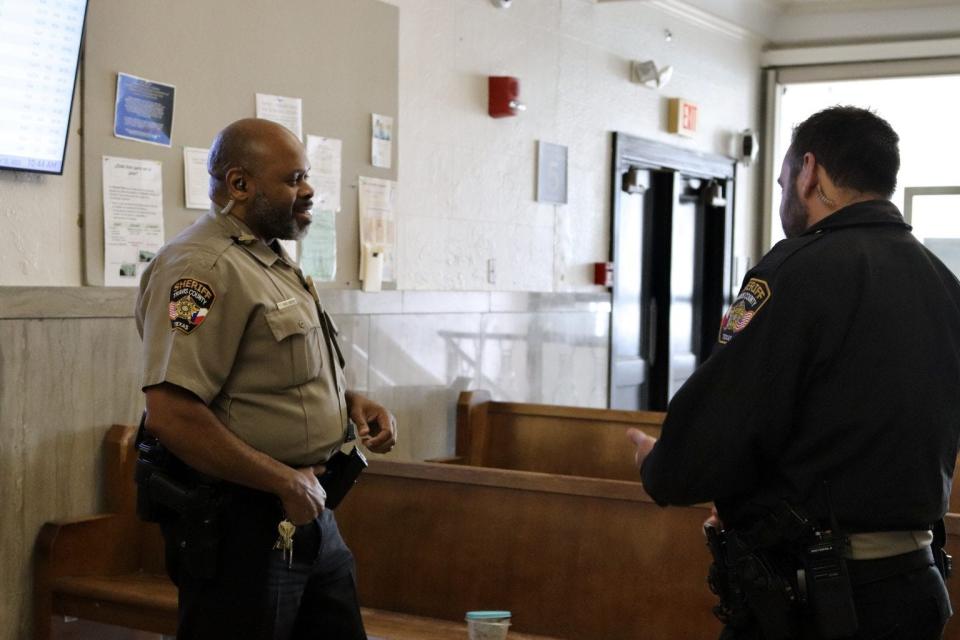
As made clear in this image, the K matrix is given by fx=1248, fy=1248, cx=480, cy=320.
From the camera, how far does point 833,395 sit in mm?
1864

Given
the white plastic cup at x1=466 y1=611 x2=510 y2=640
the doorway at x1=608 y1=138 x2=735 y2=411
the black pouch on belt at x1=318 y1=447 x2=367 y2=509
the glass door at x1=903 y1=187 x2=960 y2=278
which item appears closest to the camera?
the black pouch on belt at x1=318 y1=447 x2=367 y2=509

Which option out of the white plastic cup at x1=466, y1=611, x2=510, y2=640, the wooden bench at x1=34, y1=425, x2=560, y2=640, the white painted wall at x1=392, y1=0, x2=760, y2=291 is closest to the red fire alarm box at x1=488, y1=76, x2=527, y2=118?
the white painted wall at x1=392, y1=0, x2=760, y2=291

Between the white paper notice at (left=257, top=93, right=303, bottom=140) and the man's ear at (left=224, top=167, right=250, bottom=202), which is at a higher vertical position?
the white paper notice at (left=257, top=93, right=303, bottom=140)

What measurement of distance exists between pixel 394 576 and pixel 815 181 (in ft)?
5.46

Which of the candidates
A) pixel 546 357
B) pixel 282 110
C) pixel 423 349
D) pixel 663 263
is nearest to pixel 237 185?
pixel 282 110

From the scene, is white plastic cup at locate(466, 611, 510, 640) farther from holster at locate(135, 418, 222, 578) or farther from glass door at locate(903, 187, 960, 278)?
glass door at locate(903, 187, 960, 278)

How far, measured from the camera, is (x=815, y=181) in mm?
2004

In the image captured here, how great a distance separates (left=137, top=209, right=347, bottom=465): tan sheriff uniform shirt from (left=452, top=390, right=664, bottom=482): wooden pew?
2131 mm

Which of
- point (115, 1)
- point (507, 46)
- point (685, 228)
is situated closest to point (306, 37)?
point (115, 1)

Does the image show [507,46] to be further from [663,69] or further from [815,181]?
[815,181]

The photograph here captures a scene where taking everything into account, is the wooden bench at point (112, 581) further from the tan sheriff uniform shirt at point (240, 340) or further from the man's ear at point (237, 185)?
the man's ear at point (237, 185)

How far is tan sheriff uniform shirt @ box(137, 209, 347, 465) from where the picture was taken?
2.11 m

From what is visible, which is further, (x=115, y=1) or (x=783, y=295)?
(x=115, y=1)

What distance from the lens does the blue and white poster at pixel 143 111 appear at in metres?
3.25
